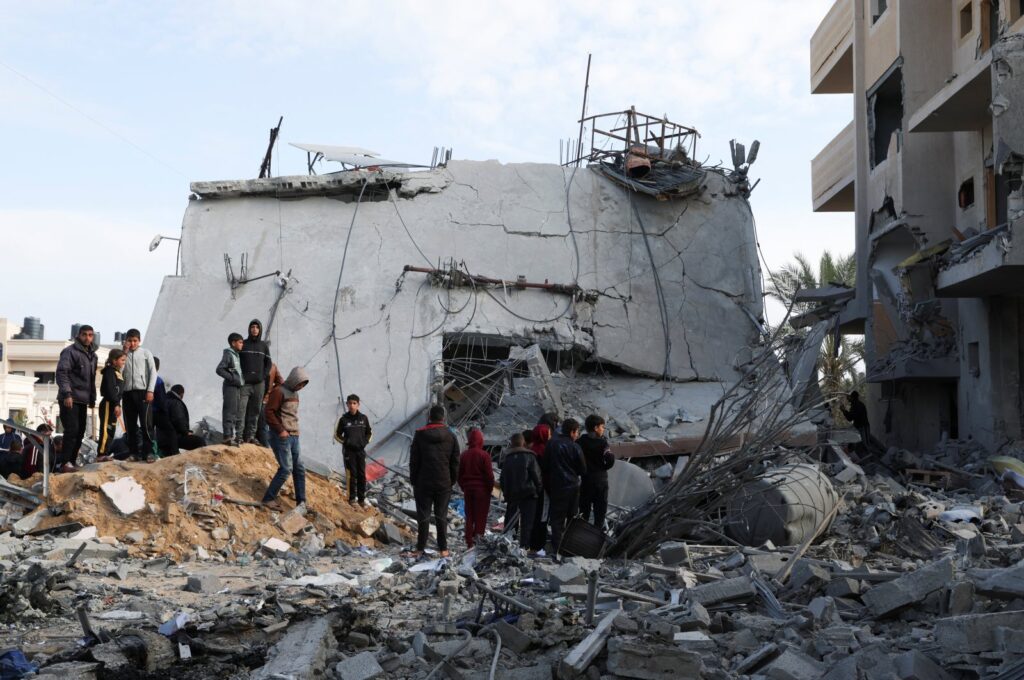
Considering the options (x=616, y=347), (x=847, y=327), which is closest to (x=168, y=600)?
(x=616, y=347)

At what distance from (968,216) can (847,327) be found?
19.9 ft

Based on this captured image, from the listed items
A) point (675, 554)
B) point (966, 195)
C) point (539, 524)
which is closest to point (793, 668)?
point (675, 554)

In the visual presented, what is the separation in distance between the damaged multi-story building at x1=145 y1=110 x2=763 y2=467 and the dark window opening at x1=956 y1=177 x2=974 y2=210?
3.95 m

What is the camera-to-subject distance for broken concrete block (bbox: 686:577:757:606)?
7.30 metres

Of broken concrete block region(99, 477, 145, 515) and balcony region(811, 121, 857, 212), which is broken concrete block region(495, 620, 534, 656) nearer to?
broken concrete block region(99, 477, 145, 515)

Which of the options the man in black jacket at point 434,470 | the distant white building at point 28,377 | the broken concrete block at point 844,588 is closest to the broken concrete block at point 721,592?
the broken concrete block at point 844,588

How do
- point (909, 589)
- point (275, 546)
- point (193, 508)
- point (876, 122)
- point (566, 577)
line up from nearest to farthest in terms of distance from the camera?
point (909, 589)
point (566, 577)
point (275, 546)
point (193, 508)
point (876, 122)

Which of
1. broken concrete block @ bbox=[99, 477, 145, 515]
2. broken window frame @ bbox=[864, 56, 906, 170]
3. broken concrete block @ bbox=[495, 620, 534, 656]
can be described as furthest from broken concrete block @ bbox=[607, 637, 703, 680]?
broken window frame @ bbox=[864, 56, 906, 170]

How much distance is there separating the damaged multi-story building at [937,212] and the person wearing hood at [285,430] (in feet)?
34.8

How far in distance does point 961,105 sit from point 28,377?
43744 millimetres

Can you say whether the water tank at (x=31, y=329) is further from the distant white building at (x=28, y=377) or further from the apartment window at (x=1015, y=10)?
the apartment window at (x=1015, y=10)

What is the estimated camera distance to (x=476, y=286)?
1880cm

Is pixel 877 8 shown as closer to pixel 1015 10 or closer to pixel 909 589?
pixel 1015 10

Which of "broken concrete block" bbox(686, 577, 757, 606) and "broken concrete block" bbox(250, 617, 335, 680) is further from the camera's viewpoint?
"broken concrete block" bbox(686, 577, 757, 606)
